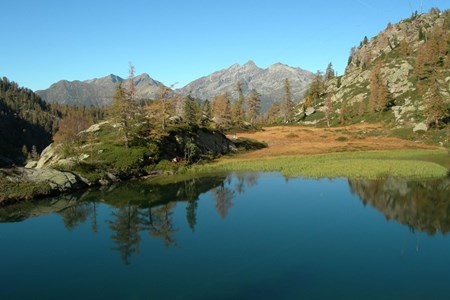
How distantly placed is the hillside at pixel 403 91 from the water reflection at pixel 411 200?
51.2 metres

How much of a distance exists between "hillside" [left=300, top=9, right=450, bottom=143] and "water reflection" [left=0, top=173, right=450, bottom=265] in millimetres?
55070

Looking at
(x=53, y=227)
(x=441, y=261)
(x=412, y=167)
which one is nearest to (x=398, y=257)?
(x=441, y=261)

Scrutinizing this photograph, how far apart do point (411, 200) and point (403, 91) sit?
124480mm

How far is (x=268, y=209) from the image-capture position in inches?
1318

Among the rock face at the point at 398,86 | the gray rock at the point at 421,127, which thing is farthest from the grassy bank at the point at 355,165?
the rock face at the point at 398,86

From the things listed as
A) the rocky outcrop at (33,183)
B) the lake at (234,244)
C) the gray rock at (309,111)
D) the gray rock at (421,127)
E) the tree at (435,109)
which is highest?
the gray rock at (309,111)

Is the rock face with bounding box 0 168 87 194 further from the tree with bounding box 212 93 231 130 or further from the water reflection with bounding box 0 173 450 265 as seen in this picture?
the tree with bounding box 212 93 231 130

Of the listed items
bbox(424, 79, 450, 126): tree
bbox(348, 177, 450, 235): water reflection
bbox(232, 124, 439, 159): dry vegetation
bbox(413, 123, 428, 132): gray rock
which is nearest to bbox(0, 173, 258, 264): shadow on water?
bbox(348, 177, 450, 235): water reflection

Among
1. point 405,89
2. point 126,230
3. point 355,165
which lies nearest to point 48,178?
point 126,230

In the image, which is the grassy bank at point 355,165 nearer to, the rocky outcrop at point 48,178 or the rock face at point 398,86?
the rocky outcrop at point 48,178

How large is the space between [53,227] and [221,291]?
18402mm

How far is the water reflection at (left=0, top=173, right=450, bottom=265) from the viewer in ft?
89.8

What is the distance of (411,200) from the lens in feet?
112

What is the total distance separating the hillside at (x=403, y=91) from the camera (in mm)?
98588
